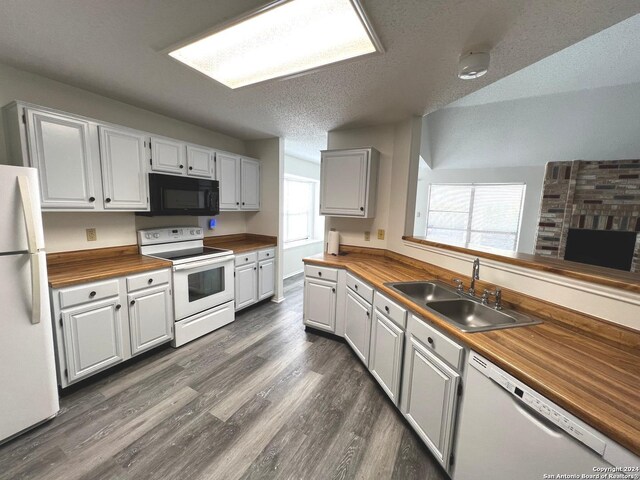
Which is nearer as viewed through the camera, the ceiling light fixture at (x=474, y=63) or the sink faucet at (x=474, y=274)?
the ceiling light fixture at (x=474, y=63)

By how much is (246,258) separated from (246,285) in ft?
1.18

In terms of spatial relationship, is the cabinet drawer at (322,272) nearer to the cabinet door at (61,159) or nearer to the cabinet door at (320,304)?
the cabinet door at (320,304)

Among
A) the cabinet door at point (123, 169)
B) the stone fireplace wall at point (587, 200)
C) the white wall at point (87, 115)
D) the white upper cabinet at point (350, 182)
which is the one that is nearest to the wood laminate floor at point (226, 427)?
the white wall at point (87, 115)

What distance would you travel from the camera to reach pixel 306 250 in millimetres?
5473

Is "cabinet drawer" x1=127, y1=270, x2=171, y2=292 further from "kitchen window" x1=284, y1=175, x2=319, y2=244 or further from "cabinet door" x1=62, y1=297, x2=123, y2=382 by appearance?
"kitchen window" x1=284, y1=175, x2=319, y2=244

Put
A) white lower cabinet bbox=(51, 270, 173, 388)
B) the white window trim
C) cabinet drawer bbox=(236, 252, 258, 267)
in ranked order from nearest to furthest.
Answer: white lower cabinet bbox=(51, 270, 173, 388) → cabinet drawer bbox=(236, 252, 258, 267) → the white window trim

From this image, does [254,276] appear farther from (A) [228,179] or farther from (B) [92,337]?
(B) [92,337]

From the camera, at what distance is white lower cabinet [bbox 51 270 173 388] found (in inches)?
69.5

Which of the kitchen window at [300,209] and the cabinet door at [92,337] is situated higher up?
the kitchen window at [300,209]

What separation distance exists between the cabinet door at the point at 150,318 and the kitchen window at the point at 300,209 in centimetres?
290

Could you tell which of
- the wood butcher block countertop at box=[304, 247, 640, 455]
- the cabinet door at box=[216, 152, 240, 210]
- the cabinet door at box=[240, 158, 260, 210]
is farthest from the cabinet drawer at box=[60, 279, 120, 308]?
the wood butcher block countertop at box=[304, 247, 640, 455]

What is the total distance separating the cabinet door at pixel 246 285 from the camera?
3174 mm

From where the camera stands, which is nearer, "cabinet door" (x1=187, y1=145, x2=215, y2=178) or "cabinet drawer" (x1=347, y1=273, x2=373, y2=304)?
"cabinet drawer" (x1=347, y1=273, x2=373, y2=304)

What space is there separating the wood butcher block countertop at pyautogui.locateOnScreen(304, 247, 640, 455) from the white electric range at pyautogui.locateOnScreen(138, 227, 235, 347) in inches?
81.3
